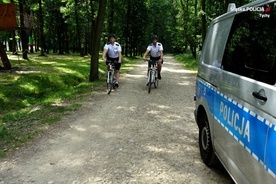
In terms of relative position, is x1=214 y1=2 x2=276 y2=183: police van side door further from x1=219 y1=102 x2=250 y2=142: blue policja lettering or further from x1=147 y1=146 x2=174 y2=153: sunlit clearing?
x1=147 y1=146 x2=174 y2=153: sunlit clearing

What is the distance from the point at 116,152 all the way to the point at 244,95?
3.07m

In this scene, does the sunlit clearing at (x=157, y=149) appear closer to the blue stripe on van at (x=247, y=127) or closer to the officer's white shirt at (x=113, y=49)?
the blue stripe on van at (x=247, y=127)

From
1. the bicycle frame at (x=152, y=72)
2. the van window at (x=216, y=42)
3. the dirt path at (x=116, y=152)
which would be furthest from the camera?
the bicycle frame at (x=152, y=72)

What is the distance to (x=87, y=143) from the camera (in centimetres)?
598

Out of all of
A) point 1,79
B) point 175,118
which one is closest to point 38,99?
point 1,79

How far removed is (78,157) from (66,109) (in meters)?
3.92

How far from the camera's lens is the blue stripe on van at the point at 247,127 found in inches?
94.9

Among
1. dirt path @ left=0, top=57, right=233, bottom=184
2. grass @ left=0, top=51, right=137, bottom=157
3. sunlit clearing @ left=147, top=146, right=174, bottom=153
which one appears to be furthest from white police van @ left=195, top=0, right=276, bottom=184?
grass @ left=0, top=51, right=137, bottom=157

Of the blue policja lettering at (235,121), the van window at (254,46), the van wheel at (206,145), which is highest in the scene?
the van window at (254,46)

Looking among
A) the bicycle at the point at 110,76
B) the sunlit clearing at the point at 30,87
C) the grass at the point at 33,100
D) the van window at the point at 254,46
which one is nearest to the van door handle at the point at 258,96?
the van window at the point at 254,46

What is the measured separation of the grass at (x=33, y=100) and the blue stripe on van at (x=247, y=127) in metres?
4.00

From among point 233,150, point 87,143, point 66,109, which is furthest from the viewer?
point 66,109

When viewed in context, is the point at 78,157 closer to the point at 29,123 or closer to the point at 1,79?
the point at 29,123

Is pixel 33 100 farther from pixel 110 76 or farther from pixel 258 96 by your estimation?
Result: pixel 258 96
